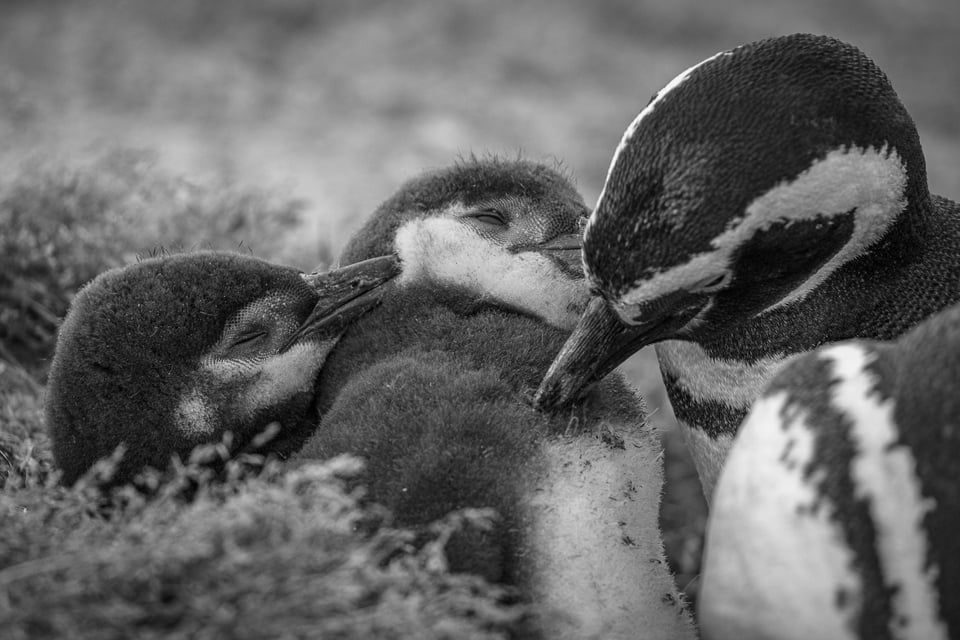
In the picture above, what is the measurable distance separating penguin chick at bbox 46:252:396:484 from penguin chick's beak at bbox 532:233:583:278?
639 millimetres

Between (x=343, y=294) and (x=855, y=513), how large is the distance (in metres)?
1.45

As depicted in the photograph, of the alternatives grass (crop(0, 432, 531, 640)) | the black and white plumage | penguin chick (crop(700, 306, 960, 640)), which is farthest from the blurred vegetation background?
grass (crop(0, 432, 531, 640))

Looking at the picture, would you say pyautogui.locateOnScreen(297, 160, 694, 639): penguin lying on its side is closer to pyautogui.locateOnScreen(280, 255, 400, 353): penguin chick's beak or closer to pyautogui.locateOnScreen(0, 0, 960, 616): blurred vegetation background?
pyautogui.locateOnScreen(280, 255, 400, 353): penguin chick's beak

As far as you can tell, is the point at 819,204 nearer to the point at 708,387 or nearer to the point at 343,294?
the point at 708,387

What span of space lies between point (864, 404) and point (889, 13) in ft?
23.3

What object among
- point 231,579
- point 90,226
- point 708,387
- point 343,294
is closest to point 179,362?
A: point 343,294

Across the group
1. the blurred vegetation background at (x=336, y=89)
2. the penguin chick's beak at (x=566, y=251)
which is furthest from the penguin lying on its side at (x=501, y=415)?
the blurred vegetation background at (x=336, y=89)

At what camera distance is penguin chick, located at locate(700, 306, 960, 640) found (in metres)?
1.88

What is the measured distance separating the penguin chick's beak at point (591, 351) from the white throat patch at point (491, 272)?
41 cm

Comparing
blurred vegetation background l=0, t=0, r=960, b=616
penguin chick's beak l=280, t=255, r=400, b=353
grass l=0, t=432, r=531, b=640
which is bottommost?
grass l=0, t=432, r=531, b=640

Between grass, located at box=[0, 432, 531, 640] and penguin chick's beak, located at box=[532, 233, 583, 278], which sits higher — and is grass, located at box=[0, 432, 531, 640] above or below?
below

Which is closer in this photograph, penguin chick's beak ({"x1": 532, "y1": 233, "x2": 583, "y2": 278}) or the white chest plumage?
the white chest plumage

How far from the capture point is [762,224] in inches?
87.3

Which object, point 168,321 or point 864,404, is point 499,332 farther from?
point 864,404
